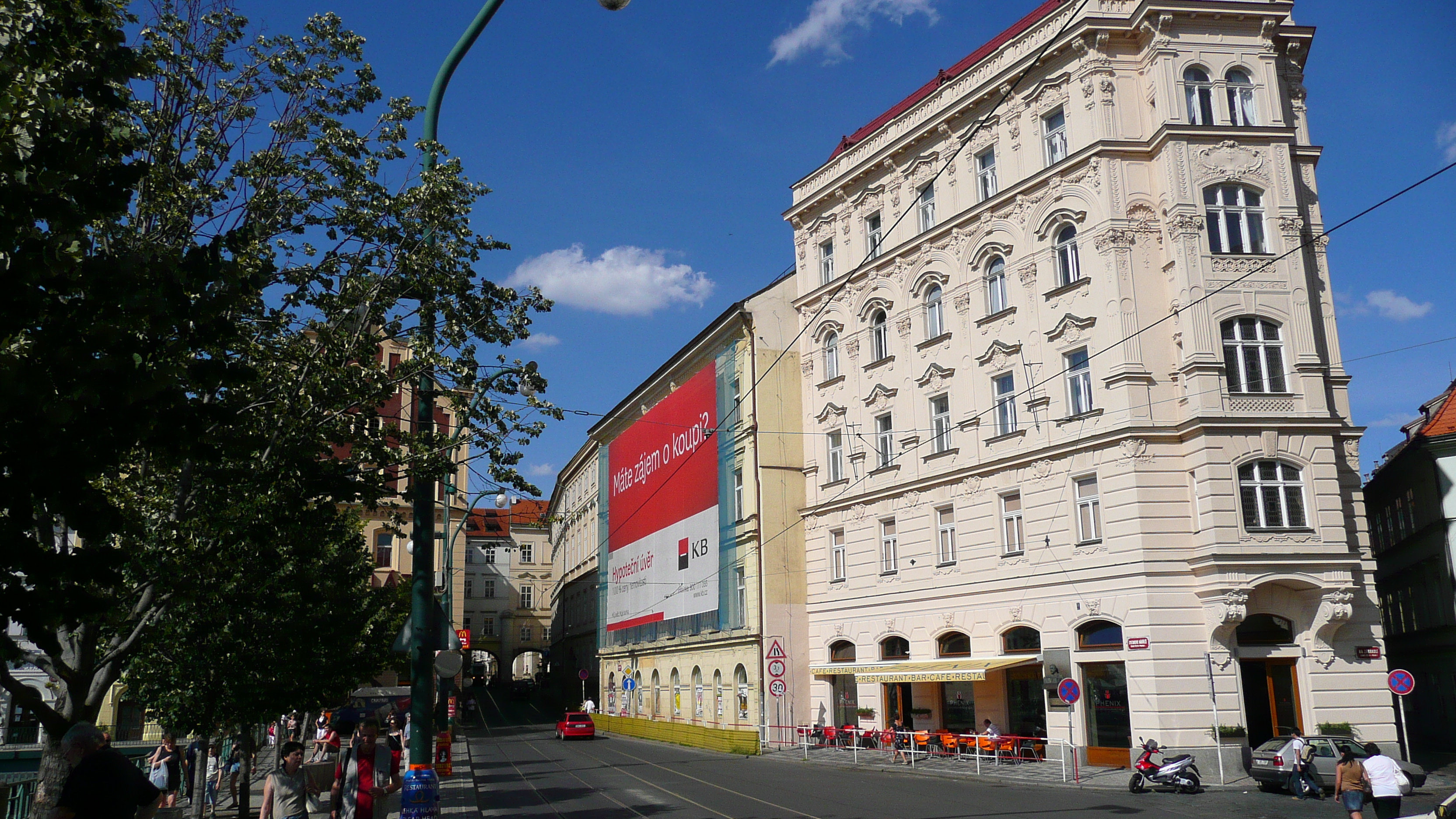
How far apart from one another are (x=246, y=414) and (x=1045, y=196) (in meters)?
24.1

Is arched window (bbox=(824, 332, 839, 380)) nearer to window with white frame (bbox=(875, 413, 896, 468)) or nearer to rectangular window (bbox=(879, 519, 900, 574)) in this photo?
window with white frame (bbox=(875, 413, 896, 468))

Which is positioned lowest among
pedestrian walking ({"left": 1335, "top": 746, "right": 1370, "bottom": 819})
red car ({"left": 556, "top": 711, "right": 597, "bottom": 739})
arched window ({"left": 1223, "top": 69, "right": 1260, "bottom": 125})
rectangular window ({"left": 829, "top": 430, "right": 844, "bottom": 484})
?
red car ({"left": 556, "top": 711, "right": 597, "bottom": 739})

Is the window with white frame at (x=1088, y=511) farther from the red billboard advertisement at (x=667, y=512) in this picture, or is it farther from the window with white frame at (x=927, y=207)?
the red billboard advertisement at (x=667, y=512)

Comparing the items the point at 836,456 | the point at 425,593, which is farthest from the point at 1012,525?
the point at 425,593

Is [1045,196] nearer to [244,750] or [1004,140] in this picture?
[1004,140]

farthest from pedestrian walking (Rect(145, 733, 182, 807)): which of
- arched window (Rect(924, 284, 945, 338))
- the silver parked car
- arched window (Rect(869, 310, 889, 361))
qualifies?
arched window (Rect(869, 310, 889, 361))

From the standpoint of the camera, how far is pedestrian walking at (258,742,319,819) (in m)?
11.2

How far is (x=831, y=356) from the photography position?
39844mm

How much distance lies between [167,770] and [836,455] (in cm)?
2547

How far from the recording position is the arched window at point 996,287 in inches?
1245

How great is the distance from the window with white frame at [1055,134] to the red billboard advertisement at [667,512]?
1972cm

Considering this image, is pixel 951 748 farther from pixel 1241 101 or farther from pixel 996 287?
pixel 1241 101

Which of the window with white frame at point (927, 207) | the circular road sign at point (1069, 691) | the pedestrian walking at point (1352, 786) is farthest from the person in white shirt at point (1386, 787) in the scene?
the window with white frame at point (927, 207)

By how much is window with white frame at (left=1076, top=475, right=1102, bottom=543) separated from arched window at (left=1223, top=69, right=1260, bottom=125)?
10439mm
